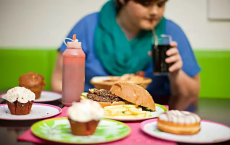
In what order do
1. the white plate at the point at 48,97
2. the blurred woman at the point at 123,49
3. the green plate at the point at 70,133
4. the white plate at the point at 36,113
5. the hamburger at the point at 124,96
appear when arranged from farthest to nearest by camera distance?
the blurred woman at the point at 123,49
the white plate at the point at 48,97
the hamburger at the point at 124,96
the white plate at the point at 36,113
the green plate at the point at 70,133

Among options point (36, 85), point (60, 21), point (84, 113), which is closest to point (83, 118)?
point (84, 113)

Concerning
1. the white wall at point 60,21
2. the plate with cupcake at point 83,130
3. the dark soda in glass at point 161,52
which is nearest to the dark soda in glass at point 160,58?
the dark soda in glass at point 161,52

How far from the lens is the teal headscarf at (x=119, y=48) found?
2.19m

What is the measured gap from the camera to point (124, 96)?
1.07 meters

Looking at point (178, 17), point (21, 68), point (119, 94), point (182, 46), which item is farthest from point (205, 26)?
point (119, 94)

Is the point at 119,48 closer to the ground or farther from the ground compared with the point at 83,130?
farther from the ground

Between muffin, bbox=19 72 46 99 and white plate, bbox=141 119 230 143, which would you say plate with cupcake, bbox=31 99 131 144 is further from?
muffin, bbox=19 72 46 99

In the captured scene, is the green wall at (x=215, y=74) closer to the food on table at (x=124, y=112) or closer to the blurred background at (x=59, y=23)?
the blurred background at (x=59, y=23)

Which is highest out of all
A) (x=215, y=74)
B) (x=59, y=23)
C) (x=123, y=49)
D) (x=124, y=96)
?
(x=59, y=23)

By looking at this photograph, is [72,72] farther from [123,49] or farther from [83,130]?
[123,49]

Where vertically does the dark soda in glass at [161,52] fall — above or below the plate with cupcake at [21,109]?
above

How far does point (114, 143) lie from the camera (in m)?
0.71

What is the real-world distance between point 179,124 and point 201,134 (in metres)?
0.08

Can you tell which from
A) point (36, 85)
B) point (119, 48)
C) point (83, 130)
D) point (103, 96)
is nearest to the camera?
point (83, 130)
